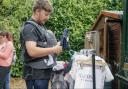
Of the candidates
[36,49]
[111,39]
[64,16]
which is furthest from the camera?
[64,16]

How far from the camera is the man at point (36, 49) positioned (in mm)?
Result: 4949

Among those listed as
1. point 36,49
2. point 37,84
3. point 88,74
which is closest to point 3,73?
point 88,74

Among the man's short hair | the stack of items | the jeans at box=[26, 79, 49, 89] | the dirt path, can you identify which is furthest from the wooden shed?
the dirt path

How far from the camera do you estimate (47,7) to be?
198 inches

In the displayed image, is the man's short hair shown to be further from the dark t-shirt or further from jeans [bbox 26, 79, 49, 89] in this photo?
jeans [bbox 26, 79, 49, 89]

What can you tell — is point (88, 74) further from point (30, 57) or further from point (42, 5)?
point (42, 5)

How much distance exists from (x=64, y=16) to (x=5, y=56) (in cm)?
484

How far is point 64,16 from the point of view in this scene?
13344 mm

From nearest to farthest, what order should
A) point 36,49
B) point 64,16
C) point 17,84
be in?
point 36,49 → point 17,84 → point 64,16

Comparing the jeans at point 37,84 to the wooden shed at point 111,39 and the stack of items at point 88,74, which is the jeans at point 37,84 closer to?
the stack of items at point 88,74

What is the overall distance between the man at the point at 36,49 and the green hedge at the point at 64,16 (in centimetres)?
788

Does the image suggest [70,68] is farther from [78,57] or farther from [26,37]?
[26,37]

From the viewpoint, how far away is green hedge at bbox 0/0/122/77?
43.0ft

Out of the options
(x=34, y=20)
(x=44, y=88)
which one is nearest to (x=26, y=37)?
(x=34, y=20)
